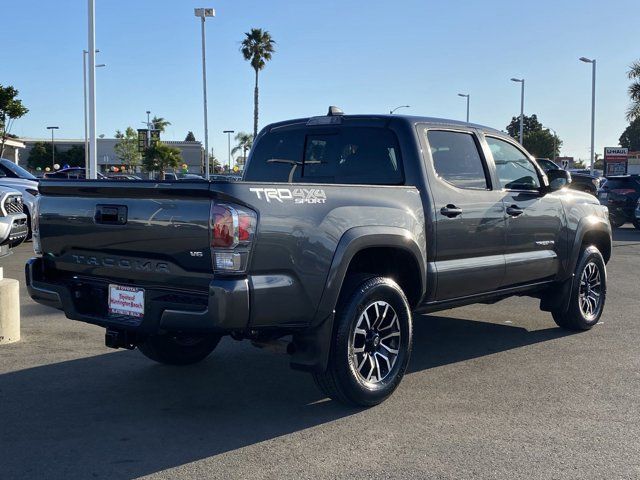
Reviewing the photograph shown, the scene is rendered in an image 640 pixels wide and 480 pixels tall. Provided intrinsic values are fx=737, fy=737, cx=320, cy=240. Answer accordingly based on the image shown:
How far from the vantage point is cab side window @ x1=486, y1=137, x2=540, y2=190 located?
6.34 metres

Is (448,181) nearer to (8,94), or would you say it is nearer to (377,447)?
(377,447)

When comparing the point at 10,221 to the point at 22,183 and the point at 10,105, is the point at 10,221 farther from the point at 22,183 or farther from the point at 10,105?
the point at 10,105

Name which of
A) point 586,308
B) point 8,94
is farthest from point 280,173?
point 8,94

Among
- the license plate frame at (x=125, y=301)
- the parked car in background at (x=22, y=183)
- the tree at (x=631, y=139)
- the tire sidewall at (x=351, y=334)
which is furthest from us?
the tree at (x=631, y=139)

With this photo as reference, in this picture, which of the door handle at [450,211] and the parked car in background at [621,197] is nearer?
the door handle at [450,211]

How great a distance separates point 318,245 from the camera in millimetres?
4426

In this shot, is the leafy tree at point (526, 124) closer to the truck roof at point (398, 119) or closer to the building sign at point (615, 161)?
the building sign at point (615, 161)

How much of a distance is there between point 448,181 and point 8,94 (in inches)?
1408

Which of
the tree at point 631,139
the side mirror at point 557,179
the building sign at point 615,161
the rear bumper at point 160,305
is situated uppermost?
the tree at point 631,139

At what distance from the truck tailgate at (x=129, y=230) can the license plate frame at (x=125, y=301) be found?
64 millimetres

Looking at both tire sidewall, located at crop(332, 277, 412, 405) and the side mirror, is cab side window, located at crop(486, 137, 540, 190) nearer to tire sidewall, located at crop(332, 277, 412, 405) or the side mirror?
the side mirror

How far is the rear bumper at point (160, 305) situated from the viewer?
A: 4.01 meters

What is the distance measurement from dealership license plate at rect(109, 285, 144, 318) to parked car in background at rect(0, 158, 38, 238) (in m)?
9.17

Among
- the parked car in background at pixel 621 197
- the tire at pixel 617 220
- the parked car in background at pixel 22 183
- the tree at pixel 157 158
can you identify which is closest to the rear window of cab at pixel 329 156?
the parked car in background at pixel 22 183
